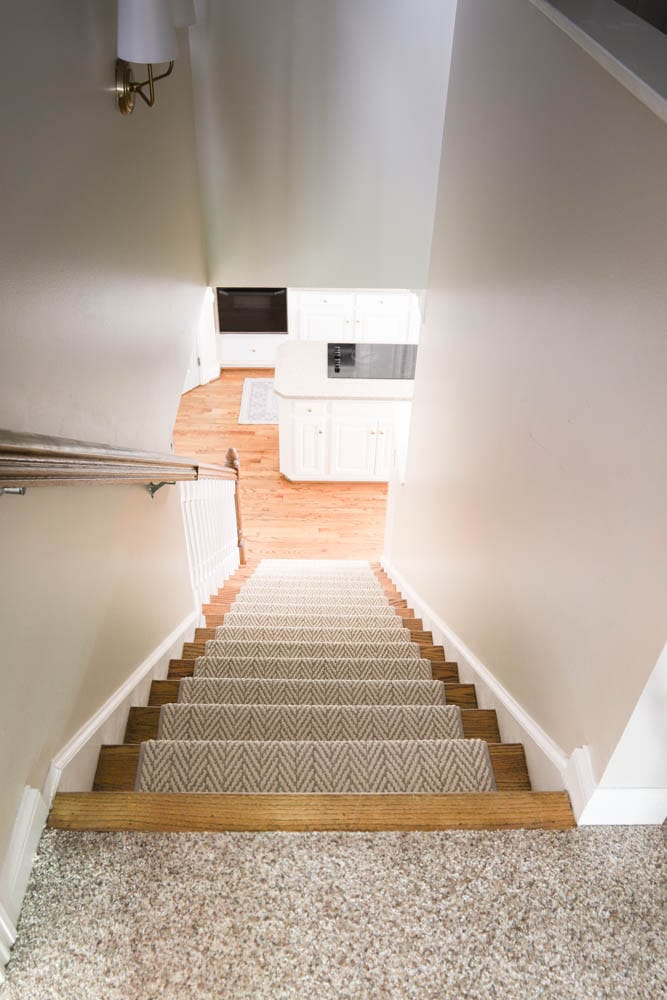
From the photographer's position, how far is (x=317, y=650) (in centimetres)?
213

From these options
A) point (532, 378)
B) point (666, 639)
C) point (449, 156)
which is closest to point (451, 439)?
point (532, 378)

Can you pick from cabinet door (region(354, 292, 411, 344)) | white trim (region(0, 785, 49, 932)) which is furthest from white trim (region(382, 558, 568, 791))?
cabinet door (region(354, 292, 411, 344))

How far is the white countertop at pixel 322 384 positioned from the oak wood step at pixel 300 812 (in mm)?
3948

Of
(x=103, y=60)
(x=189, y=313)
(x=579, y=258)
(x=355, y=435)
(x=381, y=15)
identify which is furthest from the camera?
(x=355, y=435)

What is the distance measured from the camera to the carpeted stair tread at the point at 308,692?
1.75 meters

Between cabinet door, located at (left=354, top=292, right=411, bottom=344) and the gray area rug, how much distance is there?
1.29 metres

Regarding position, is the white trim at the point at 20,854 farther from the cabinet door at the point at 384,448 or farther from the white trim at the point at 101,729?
the cabinet door at the point at 384,448

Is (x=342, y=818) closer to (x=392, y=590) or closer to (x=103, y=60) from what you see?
(x=103, y=60)

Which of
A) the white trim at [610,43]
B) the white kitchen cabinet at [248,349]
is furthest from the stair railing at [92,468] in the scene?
the white kitchen cabinet at [248,349]

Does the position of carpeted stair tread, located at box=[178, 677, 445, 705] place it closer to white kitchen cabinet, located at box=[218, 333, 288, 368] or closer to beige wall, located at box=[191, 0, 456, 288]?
beige wall, located at box=[191, 0, 456, 288]

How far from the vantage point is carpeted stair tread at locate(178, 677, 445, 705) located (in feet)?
5.75

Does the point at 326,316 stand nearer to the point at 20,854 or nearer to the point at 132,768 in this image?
the point at 132,768

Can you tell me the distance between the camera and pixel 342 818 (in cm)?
113

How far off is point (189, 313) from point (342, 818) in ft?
7.57
